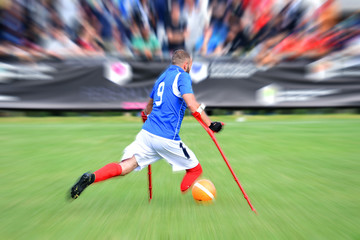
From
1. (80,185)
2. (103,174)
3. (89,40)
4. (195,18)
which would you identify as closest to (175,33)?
(195,18)

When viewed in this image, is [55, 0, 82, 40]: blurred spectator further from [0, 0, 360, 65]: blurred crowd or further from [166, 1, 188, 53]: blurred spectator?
[166, 1, 188, 53]: blurred spectator

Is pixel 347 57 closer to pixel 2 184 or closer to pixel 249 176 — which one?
pixel 249 176

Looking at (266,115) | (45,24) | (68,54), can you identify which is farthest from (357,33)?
(45,24)

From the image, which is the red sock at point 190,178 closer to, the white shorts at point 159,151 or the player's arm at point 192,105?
the white shorts at point 159,151

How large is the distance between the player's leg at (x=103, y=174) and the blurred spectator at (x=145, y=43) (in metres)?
13.4

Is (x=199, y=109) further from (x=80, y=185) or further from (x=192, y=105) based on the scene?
(x=80, y=185)

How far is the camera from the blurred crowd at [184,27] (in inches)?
659

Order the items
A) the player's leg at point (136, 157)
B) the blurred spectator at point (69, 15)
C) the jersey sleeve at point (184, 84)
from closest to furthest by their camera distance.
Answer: the jersey sleeve at point (184, 84) < the player's leg at point (136, 157) < the blurred spectator at point (69, 15)

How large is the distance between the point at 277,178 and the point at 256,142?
3998mm

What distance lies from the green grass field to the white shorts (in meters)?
0.45

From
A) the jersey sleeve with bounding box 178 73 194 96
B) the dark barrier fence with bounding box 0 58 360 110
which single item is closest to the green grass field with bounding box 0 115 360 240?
the jersey sleeve with bounding box 178 73 194 96

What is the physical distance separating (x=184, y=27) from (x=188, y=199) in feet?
46.6

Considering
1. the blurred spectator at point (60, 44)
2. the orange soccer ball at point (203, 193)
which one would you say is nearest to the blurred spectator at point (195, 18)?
the blurred spectator at point (60, 44)

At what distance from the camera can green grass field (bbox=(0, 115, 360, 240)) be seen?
3.03 meters
